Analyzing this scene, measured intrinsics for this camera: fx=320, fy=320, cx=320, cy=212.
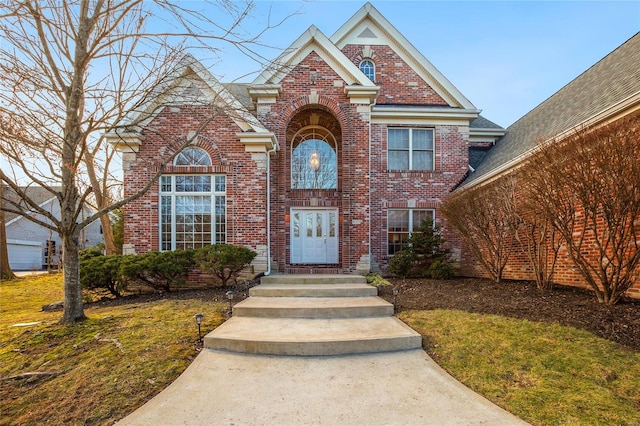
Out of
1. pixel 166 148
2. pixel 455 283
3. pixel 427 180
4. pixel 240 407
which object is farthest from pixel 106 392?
pixel 427 180

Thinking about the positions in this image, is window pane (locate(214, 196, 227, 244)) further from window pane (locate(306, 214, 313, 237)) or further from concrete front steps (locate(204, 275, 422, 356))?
window pane (locate(306, 214, 313, 237))

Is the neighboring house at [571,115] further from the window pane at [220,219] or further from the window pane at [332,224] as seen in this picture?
the window pane at [220,219]

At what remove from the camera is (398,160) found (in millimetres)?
11570

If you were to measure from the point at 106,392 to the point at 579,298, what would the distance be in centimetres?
732

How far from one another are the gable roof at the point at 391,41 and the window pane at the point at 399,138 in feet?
7.05

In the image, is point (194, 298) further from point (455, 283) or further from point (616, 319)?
point (616, 319)

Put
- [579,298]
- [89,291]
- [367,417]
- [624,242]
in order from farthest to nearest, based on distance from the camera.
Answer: [89,291], [579,298], [624,242], [367,417]

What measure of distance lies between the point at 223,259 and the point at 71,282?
2980mm

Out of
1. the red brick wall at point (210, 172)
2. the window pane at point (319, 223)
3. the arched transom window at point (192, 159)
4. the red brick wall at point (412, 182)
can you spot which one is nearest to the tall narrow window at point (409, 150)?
the red brick wall at point (412, 182)

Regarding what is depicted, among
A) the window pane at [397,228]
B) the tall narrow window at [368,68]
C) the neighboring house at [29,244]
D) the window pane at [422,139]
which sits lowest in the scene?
the neighboring house at [29,244]

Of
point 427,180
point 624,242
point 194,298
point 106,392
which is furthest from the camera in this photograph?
point 427,180

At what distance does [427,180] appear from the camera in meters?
11.5

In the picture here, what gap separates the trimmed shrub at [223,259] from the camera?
7.71 meters

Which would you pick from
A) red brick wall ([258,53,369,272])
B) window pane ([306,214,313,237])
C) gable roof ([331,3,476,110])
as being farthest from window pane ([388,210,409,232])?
gable roof ([331,3,476,110])
